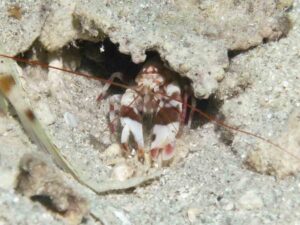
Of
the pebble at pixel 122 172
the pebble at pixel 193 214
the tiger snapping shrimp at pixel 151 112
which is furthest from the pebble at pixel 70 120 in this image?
the pebble at pixel 193 214

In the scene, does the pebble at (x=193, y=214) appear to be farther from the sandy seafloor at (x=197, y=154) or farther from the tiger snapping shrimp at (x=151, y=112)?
the tiger snapping shrimp at (x=151, y=112)

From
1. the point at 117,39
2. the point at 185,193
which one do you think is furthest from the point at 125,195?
the point at 117,39

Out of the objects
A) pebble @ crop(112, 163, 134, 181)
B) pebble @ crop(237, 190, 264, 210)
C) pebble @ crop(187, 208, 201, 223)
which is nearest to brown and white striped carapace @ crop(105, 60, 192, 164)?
pebble @ crop(112, 163, 134, 181)

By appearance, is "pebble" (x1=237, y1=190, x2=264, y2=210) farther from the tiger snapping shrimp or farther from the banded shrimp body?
the tiger snapping shrimp

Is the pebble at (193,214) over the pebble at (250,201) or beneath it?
beneath

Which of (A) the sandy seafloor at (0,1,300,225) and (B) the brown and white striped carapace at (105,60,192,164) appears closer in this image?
(A) the sandy seafloor at (0,1,300,225)

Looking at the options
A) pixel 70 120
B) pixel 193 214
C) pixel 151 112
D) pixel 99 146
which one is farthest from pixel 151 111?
pixel 193 214

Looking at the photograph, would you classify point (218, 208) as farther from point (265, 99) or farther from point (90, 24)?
point (90, 24)

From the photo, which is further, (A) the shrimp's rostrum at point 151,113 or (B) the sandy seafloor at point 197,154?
(A) the shrimp's rostrum at point 151,113
